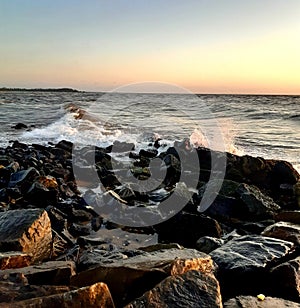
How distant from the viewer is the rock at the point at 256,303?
2.92 m

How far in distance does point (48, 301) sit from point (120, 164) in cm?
823

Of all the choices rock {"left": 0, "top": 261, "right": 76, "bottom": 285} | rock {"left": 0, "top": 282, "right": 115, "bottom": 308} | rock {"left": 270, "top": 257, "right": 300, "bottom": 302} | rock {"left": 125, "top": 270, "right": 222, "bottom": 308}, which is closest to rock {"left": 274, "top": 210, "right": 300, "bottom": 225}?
rock {"left": 270, "top": 257, "right": 300, "bottom": 302}

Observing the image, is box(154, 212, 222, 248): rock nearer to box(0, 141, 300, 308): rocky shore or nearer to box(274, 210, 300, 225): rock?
box(0, 141, 300, 308): rocky shore

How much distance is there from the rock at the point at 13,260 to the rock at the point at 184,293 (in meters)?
1.31

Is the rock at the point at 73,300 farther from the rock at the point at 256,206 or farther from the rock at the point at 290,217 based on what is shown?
the rock at the point at 256,206

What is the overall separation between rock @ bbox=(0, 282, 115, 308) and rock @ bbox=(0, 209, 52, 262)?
1.62m

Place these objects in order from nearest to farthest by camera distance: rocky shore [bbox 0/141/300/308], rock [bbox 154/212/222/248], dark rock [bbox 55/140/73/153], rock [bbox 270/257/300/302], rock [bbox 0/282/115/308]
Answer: rock [bbox 0/282/115/308], rocky shore [bbox 0/141/300/308], rock [bbox 270/257/300/302], rock [bbox 154/212/222/248], dark rock [bbox 55/140/73/153]

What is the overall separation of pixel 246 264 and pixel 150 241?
2039mm

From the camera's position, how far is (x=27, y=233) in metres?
3.94

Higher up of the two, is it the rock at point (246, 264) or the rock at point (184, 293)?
the rock at point (184, 293)

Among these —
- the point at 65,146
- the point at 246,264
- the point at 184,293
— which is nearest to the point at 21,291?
the point at 184,293

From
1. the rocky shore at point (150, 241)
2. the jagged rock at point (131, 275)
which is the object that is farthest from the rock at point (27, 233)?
the jagged rock at point (131, 275)

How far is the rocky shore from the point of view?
2.62 meters

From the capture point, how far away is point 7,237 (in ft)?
12.6
